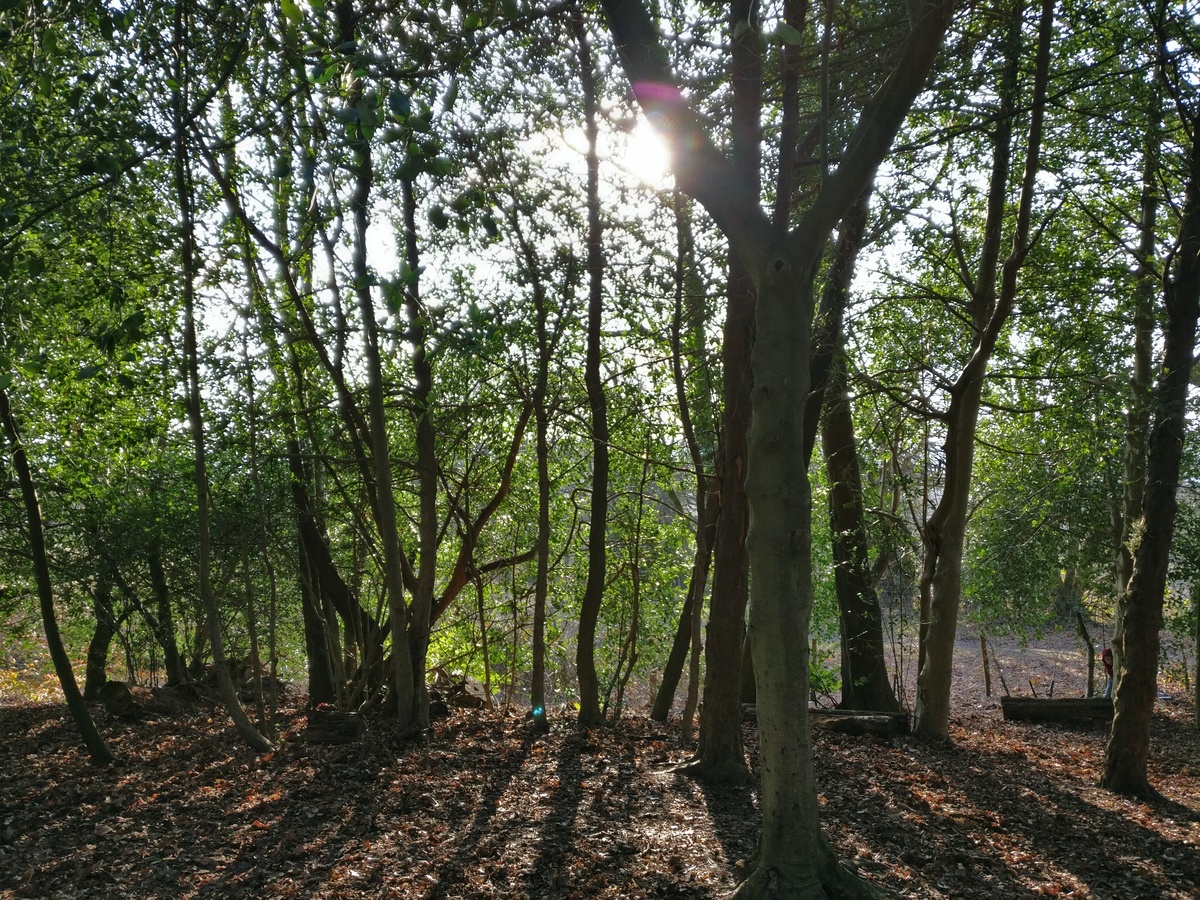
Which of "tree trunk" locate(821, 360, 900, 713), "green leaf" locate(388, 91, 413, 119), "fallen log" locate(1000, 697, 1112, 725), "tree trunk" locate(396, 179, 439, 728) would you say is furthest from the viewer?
"fallen log" locate(1000, 697, 1112, 725)

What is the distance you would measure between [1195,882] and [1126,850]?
603 mm

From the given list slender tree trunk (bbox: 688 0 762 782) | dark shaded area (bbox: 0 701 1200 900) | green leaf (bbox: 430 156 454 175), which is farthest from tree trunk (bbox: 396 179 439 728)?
green leaf (bbox: 430 156 454 175)

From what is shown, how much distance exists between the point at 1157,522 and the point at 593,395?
6.01m

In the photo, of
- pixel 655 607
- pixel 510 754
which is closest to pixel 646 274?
pixel 510 754

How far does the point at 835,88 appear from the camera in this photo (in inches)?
305

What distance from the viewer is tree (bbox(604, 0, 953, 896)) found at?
417 cm

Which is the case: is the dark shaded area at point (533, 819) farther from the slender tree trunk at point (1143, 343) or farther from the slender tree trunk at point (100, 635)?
the slender tree trunk at point (100, 635)

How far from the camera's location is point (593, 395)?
34.0 ft

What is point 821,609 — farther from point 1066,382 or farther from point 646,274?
point 646,274

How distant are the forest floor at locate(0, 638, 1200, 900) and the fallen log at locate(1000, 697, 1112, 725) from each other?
92.2 inches

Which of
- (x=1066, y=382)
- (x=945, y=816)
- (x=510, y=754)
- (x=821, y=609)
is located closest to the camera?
(x=945, y=816)

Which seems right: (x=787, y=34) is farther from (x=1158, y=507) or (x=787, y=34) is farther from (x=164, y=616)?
A: (x=164, y=616)

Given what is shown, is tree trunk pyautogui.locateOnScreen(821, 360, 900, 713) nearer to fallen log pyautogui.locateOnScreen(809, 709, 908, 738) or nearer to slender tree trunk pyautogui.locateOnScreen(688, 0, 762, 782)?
fallen log pyautogui.locateOnScreen(809, 709, 908, 738)

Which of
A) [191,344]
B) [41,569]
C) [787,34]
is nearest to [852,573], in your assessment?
[191,344]
